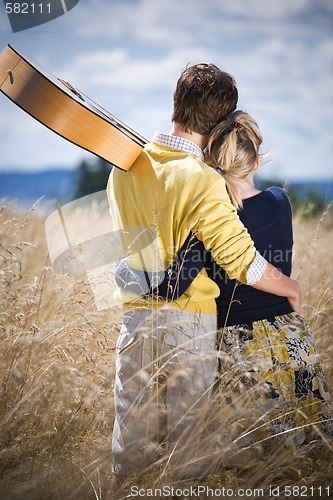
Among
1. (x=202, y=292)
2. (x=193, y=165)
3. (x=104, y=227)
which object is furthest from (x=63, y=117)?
(x=104, y=227)

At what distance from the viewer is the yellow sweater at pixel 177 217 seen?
6.26 feet

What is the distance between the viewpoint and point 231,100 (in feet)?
6.95

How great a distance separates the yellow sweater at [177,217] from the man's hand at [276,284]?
0.10 m

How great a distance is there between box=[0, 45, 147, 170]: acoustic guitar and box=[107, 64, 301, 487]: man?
0.13 metres

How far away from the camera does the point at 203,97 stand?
6.66ft

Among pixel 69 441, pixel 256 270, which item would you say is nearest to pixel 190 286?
pixel 256 270

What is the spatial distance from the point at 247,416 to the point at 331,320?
4.87ft

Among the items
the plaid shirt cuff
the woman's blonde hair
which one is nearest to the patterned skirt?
the plaid shirt cuff

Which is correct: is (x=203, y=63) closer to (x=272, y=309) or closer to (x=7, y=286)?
(x=272, y=309)

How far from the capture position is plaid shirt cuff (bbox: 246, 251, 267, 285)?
198 cm
